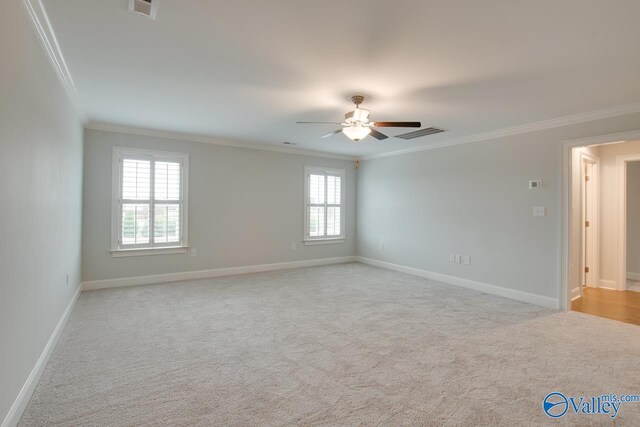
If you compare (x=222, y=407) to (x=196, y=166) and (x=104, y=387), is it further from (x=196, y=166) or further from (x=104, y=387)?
(x=196, y=166)

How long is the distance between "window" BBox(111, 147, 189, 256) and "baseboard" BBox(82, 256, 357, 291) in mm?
423

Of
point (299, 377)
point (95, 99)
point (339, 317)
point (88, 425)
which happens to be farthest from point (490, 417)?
point (95, 99)

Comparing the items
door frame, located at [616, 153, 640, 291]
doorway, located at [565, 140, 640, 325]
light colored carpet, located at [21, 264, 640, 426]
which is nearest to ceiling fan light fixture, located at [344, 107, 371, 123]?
light colored carpet, located at [21, 264, 640, 426]

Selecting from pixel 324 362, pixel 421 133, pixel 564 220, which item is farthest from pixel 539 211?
pixel 324 362

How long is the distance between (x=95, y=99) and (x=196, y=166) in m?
2.01

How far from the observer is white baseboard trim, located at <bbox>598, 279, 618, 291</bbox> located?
17.4 feet

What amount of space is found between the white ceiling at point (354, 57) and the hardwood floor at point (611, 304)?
2574mm

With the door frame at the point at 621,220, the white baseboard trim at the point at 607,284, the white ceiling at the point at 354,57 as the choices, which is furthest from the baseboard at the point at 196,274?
the door frame at the point at 621,220

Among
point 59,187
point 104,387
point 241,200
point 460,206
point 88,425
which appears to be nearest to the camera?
point 88,425

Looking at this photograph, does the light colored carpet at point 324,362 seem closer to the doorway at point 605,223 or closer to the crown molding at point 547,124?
the doorway at point 605,223

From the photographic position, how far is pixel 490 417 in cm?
198

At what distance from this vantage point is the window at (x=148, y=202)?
16.5 feet

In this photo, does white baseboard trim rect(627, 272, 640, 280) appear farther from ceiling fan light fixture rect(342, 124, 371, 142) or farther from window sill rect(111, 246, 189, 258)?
window sill rect(111, 246, 189, 258)

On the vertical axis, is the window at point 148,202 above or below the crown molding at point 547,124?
below
